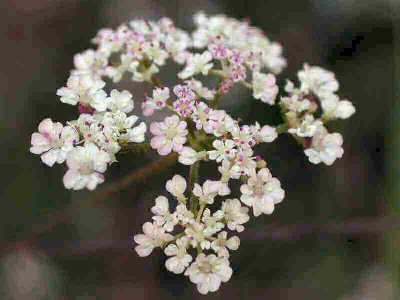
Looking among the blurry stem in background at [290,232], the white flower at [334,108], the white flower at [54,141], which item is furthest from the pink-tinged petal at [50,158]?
the blurry stem in background at [290,232]

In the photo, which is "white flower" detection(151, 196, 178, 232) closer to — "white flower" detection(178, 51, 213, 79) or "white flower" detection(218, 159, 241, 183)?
"white flower" detection(218, 159, 241, 183)

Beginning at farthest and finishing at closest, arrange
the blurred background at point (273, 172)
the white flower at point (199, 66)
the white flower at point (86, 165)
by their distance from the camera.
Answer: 1. the blurred background at point (273, 172)
2. the white flower at point (199, 66)
3. the white flower at point (86, 165)

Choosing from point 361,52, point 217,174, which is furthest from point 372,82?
point 217,174

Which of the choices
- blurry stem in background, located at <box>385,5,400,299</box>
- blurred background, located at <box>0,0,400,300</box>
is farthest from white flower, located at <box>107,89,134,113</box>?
blurry stem in background, located at <box>385,5,400,299</box>

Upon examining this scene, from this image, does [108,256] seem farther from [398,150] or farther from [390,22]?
[390,22]

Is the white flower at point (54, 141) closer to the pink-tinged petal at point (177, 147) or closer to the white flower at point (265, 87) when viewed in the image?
the pink-tinged petal at point (177, 147)
